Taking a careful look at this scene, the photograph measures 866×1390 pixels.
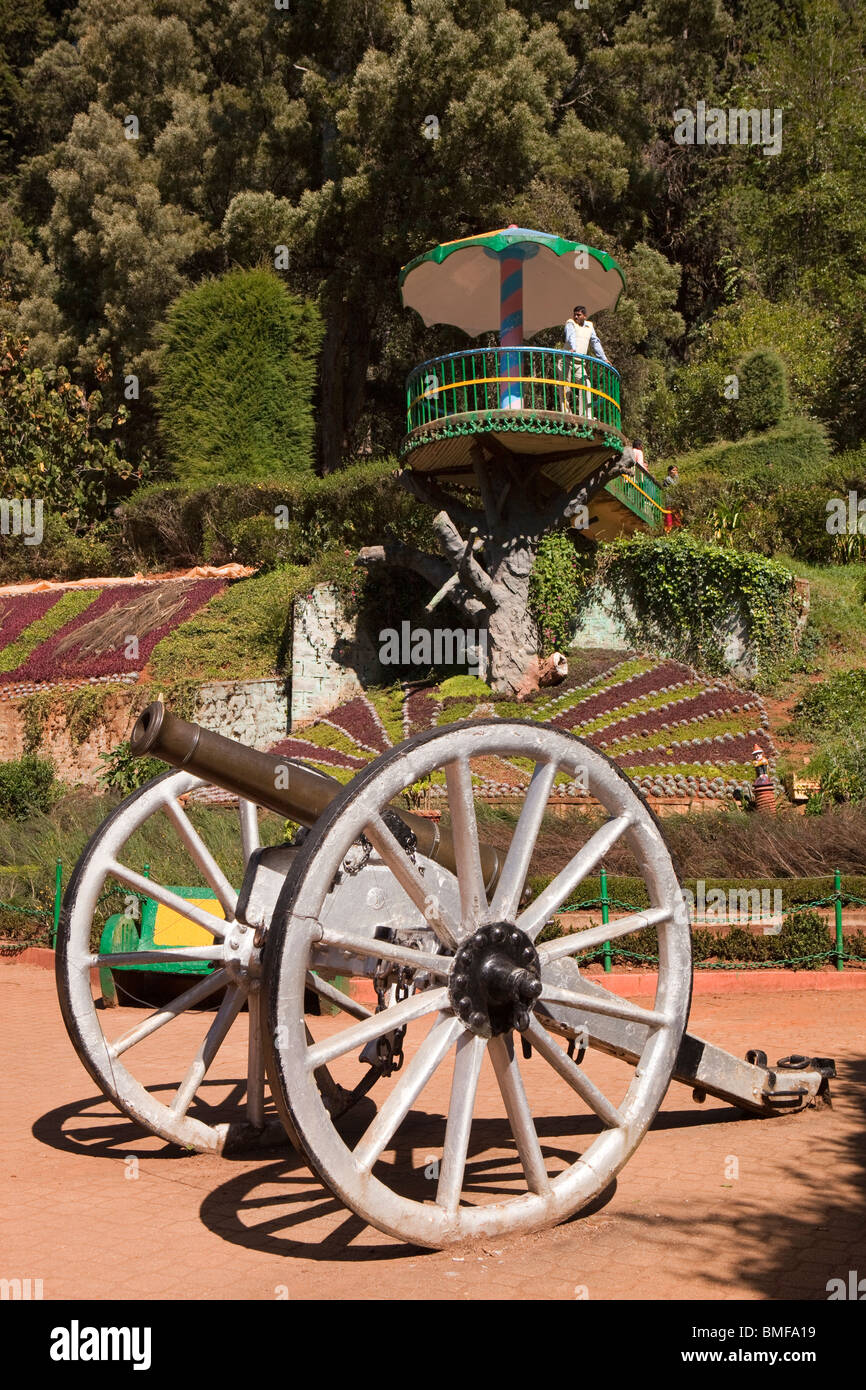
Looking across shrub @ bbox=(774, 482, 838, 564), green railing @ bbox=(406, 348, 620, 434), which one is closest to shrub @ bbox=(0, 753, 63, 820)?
green railing @ bbox=(406, 348, 620, 434)

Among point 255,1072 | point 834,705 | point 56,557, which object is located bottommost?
point 255,1072

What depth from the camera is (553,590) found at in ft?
68.8

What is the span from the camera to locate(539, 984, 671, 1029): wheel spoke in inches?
195

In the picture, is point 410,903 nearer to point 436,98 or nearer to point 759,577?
point 759,577

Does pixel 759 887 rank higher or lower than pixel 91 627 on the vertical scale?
lower

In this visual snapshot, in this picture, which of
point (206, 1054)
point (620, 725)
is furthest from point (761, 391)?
point (206, 1054)

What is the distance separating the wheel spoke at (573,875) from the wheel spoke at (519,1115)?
0.43 meters

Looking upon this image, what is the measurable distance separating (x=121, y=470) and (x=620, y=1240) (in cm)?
3035

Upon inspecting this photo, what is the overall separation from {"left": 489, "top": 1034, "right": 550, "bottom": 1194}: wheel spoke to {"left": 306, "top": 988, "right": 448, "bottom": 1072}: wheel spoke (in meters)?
0.32

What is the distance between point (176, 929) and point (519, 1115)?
18.7 feet

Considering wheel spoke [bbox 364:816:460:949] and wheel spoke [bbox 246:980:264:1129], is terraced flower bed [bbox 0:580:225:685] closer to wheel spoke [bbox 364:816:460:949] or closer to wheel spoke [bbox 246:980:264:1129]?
wheel spoke [bbox 246:980:264:1129]

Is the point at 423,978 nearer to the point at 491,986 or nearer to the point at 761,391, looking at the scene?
the point at 491,986

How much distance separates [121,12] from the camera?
119 feet

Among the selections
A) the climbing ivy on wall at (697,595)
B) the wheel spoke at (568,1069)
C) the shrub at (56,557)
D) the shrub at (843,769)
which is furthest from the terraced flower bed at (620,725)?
the shrub at (56,557)
